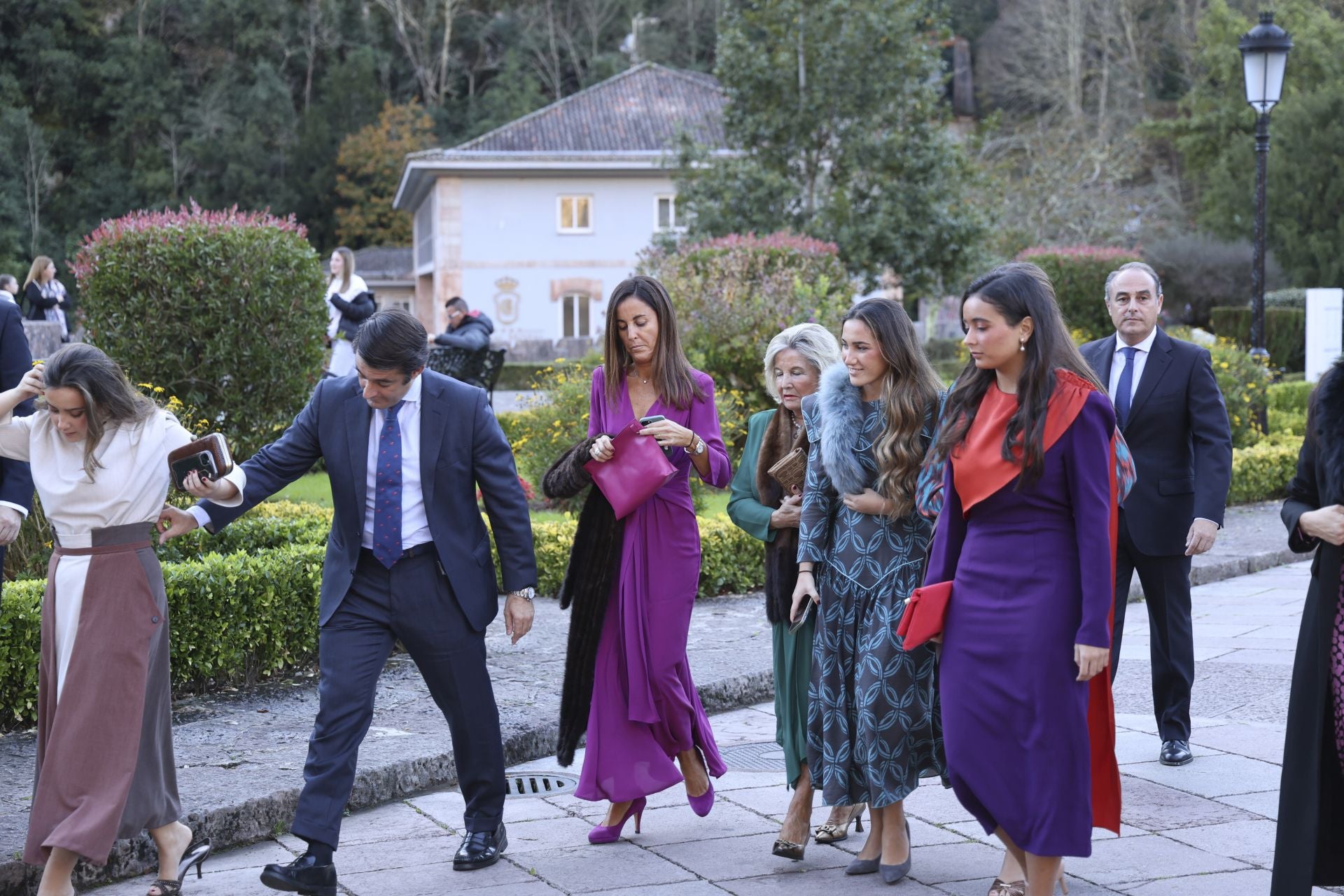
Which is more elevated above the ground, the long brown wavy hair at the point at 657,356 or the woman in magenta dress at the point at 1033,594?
the long brown wavy hair at the point at 657,356

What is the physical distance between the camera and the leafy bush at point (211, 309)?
33.3ft

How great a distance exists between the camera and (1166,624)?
5.84 metres

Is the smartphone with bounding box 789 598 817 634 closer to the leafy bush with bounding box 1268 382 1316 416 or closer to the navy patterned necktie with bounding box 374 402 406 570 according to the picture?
the navy patterned necktie with bounding box 374 402 406 570

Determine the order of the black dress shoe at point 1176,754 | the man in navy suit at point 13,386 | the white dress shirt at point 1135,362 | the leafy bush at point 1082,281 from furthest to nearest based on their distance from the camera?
the leafy bush at point 1082,281
the white dress shirt at point 1135,362
the black dress shoe at point 1176,754
the man in navy suit at point 13,386

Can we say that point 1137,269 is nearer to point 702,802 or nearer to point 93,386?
point 702,802

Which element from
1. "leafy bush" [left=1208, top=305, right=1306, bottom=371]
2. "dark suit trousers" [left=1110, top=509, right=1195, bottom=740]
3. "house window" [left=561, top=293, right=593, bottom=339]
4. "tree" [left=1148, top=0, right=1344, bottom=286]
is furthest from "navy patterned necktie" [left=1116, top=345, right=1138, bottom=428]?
"house window" [left=561, top=293, right=593, bottom=339]

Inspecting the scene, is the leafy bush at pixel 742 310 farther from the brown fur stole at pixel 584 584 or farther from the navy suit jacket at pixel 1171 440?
the brown fur stole at pixel 584 584

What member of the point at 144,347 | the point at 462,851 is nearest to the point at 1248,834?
the point at 462,851

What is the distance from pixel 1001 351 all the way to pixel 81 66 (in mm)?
54643

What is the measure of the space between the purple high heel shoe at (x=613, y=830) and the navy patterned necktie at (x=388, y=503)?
1201 millimetres

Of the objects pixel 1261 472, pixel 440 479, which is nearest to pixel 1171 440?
pixel 440 479

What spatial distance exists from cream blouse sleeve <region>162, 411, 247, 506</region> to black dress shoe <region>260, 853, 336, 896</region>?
1.08 m

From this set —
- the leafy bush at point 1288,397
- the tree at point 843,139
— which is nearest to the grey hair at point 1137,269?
the leafy bush at point 1288,397

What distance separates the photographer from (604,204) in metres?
39.2
